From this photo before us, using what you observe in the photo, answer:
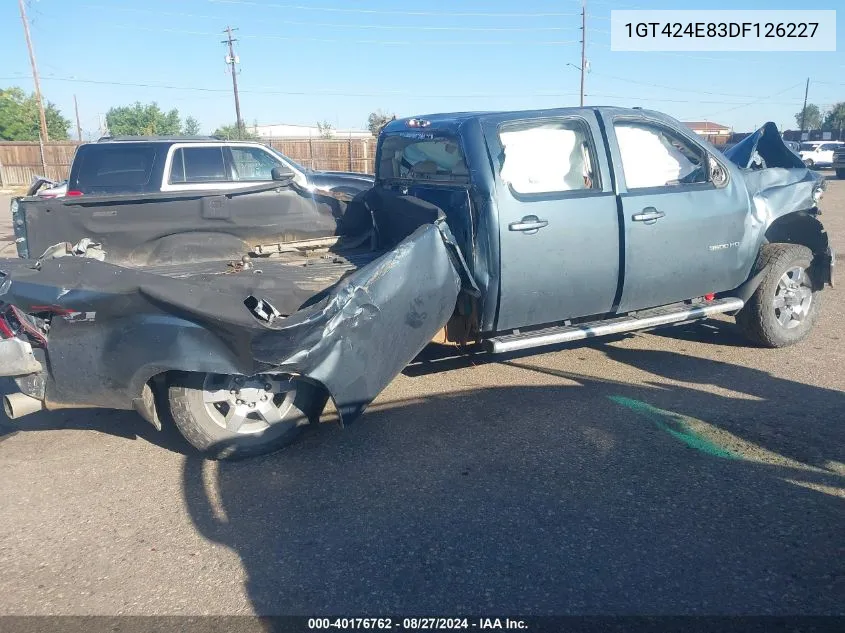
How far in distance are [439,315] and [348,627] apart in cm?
211

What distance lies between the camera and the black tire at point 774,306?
583cm

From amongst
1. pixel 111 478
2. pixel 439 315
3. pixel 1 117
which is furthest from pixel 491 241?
pixel 1 117

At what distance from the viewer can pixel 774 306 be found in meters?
5.93

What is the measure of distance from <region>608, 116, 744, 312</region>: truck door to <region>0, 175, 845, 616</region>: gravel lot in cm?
76

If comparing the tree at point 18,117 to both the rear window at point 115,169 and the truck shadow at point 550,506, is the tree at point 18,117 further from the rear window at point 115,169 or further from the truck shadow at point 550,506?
the truck shadow at point 550,506

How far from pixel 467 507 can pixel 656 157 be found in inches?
128

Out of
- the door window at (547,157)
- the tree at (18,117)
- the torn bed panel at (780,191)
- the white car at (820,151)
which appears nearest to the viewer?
the door window at (547,157)

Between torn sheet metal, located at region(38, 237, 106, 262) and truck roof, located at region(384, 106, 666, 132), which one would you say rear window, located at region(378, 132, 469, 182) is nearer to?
truck roof, located at region(384, 106, 666, 132)

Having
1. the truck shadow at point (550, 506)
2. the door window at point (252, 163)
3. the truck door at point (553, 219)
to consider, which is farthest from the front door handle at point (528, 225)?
the door window at point (252, 163)

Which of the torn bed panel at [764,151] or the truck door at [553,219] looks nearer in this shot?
the truck door at [553,219]

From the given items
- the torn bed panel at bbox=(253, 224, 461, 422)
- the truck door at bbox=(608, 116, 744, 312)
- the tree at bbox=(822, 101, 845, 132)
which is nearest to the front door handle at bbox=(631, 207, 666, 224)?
the truck door at bbox=(608, 116, 744, 312)

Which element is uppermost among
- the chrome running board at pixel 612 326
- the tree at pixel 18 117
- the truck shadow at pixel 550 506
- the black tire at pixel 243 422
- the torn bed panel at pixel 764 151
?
the tree at pixel 18 117

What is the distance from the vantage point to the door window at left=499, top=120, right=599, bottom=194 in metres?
4.78

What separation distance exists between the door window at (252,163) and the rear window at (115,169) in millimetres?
1183
